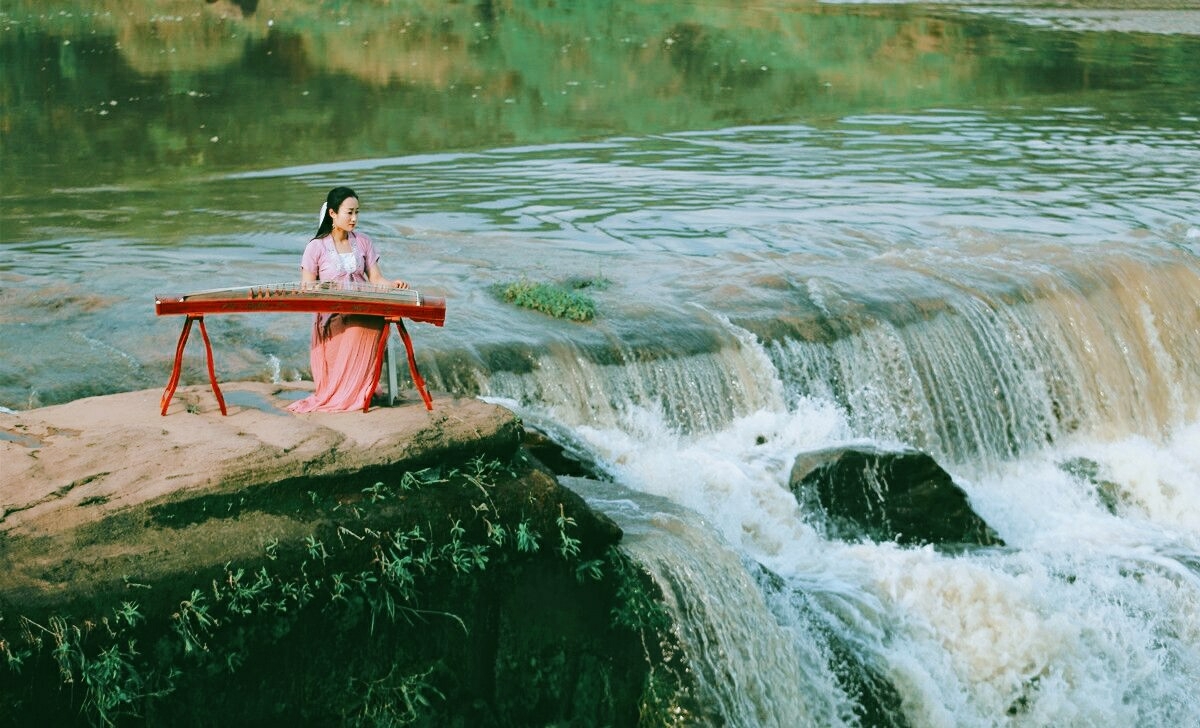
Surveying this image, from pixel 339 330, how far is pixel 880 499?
4.18 metres

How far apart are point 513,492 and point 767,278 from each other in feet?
20.7

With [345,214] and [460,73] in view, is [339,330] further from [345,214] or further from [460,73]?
[460,73]

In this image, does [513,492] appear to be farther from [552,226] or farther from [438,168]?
[438,168]

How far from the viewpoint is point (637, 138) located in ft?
72.9

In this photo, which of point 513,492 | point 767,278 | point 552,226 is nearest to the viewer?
point 513,492

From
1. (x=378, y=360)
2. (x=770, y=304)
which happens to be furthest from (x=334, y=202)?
(x=770, y=304)

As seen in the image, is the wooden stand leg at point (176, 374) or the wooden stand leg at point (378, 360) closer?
the wooden stand leg at point (176, 374)

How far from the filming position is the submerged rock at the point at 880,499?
1081 cm

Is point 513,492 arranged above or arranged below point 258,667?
above

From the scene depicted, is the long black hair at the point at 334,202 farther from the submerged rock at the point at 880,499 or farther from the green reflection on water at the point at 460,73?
the green reflection on water at the point at 460,73

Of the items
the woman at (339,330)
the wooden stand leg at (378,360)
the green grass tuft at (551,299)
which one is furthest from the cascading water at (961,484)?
the woman at (339,330)

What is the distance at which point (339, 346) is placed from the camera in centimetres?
838

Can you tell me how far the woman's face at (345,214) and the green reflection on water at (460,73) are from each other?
36.4ft

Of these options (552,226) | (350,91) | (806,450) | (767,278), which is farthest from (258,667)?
(350,91)
